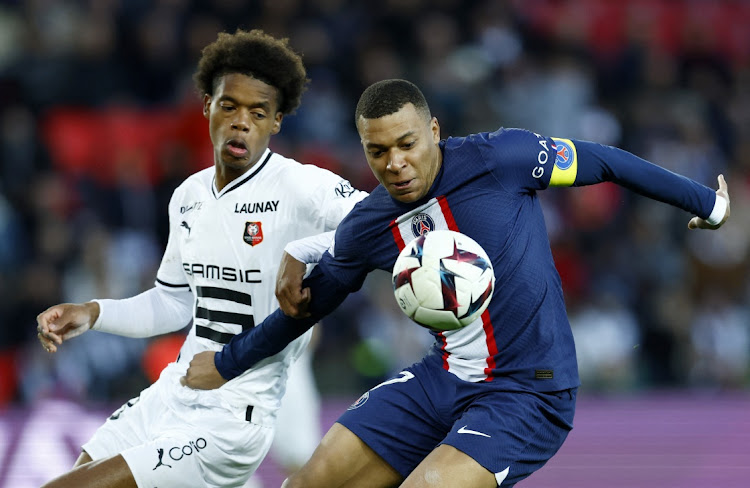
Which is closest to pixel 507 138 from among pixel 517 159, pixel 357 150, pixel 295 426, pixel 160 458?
pixel 517 159

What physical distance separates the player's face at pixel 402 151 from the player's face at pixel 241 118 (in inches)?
24.3

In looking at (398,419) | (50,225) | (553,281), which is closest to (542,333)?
(553,281)

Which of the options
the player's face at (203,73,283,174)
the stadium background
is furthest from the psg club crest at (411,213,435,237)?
the stadium background

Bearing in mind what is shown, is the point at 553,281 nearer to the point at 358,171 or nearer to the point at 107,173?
the point at 358,171

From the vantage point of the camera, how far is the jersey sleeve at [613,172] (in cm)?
403

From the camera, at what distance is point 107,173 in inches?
405

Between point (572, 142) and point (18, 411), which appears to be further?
point (18, 411)

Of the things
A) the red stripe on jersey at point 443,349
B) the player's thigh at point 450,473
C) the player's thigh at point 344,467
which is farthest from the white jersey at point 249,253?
the player's thigh at point 450,473

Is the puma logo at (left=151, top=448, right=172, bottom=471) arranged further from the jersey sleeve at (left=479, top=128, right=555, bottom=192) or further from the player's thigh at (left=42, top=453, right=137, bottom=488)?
the jersey sleeve at (left=479, top=128, right=555, bottom=192)

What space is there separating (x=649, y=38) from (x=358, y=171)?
4.56 m

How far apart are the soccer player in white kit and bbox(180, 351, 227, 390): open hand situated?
0.04 meters

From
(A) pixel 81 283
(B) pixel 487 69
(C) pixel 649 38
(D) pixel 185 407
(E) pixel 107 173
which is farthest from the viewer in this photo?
(C) pixel 649 38

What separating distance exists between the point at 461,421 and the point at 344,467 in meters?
0.52

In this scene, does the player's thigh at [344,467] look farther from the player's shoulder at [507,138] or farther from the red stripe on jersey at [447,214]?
the player's shoulder at [507,138]
